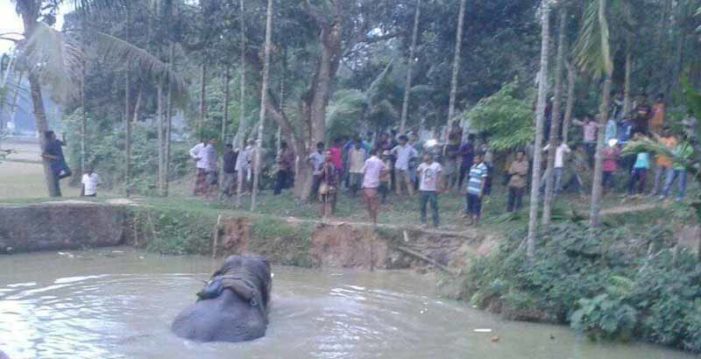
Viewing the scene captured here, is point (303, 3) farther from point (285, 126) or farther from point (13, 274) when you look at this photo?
point (13, 274)

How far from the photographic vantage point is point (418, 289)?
57.2ft

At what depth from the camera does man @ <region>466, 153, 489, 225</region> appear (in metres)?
19.4

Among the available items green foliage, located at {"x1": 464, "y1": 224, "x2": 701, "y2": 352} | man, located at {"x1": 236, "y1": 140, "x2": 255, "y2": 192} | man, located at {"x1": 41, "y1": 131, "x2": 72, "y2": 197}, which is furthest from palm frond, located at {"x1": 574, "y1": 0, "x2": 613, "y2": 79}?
man, located at {"x1": 41, "y1": 131, "x2": 72, "y2": 197}

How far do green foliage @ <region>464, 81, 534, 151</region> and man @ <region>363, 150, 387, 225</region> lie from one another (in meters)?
3.14

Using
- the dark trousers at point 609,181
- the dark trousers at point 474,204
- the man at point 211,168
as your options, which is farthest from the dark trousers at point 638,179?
the man at point 211,168

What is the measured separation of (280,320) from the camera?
46.8 feet

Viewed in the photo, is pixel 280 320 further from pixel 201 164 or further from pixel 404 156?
pixel 201 164

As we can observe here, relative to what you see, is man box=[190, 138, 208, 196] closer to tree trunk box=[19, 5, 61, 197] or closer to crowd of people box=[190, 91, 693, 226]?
crowd of people box=[190, 91, 693, 226]

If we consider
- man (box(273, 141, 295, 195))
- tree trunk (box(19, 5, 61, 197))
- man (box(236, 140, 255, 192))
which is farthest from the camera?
man (box(273, 141, 295, 195))

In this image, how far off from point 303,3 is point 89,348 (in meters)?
12.5

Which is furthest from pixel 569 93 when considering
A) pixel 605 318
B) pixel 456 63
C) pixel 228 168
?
pixel 228 168

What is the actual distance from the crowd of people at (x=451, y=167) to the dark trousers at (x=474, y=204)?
24 mm

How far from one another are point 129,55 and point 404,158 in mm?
6844

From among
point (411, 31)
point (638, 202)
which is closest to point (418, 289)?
point (638, 202)
